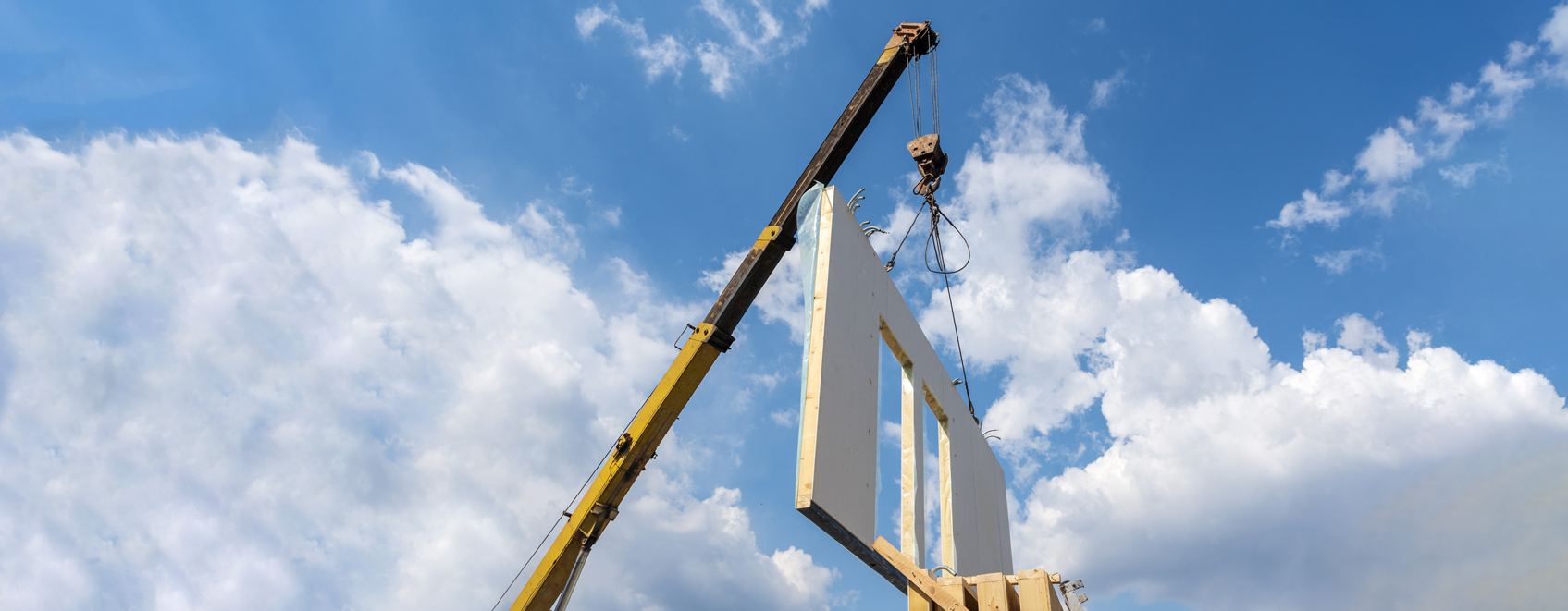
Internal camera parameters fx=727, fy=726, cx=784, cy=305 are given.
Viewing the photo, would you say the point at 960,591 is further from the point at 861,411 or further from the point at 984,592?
the point at 861,411

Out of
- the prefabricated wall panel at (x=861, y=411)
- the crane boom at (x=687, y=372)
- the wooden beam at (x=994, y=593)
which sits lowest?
the wooden beam at (x=994, y=593)

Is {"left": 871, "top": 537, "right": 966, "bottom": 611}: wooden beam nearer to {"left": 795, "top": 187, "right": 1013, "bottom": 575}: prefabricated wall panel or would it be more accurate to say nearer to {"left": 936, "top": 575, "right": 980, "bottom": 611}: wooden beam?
{"left": 936, "top": 575, "right": 980, "bottom": 611}: wooden beam

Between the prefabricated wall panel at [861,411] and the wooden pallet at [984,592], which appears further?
the prefabricated wall panel at [861,411]

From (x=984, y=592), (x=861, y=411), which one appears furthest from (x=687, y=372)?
(x=984, y=592)

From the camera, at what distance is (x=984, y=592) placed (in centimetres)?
429

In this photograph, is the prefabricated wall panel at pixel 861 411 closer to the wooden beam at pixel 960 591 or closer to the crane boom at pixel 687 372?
the wooden beam at pixel 960 591

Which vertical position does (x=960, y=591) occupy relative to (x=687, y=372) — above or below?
below

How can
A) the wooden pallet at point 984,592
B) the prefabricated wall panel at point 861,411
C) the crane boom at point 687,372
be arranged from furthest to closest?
1. the crane boom at point 687,372
2. the prefabricated wall panel at point 861,411
3. the wooden pallet at point 984,592

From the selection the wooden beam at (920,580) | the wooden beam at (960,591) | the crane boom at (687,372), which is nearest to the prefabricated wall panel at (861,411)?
the wooden beam at (920,580)

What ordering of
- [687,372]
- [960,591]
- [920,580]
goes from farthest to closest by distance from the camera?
[687,372] < [920,580] < [960,591]

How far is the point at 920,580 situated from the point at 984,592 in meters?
0.44

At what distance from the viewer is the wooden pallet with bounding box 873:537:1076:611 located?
164 inches

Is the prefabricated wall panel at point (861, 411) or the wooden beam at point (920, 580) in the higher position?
the prefabricated wall panel at point (861, 411)

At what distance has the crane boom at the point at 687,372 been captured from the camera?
35.3ft
